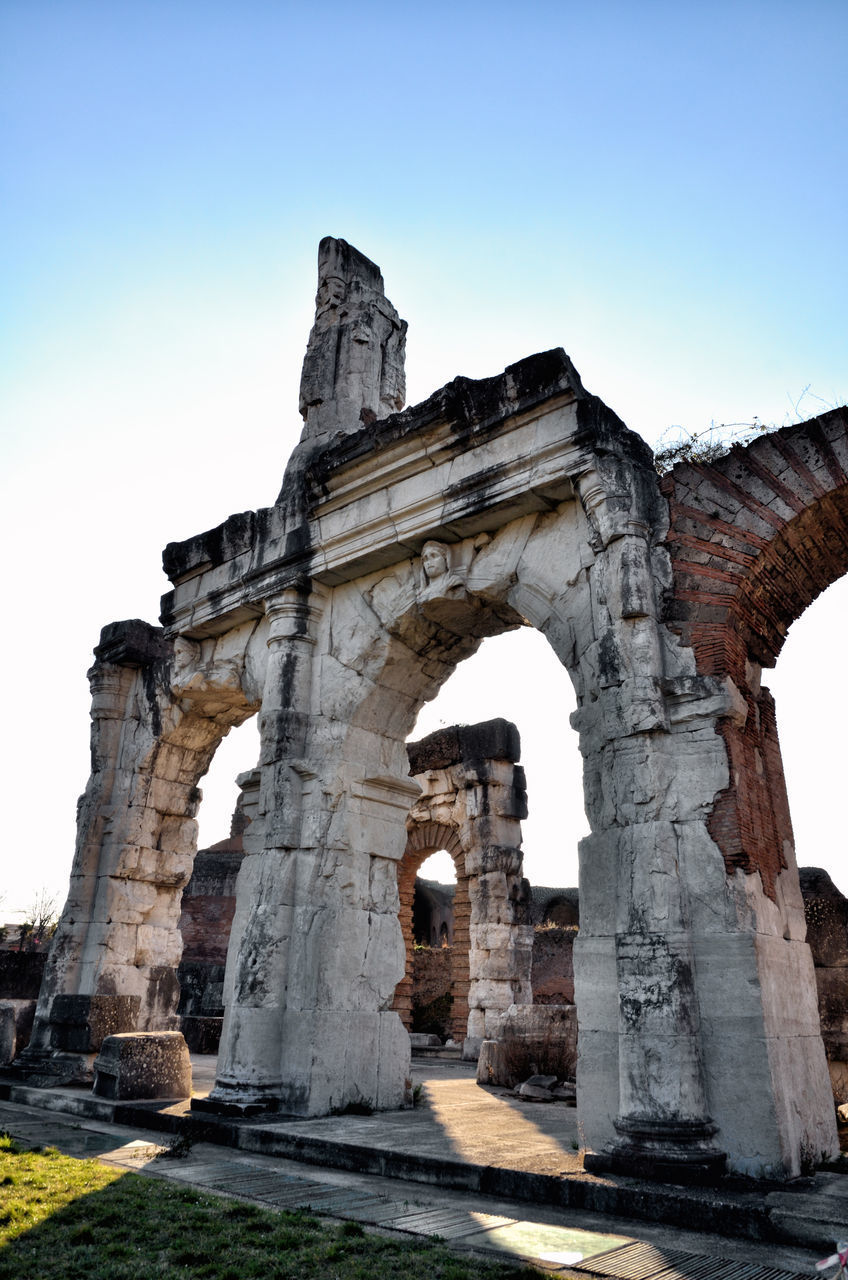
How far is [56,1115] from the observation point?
21.9ft

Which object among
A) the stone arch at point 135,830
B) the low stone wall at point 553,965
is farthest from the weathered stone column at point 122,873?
the low stone wall at point 553,965

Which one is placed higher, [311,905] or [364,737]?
[364,737]

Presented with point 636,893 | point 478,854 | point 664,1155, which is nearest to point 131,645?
point 478,854

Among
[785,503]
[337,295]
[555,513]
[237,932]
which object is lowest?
[237,932]

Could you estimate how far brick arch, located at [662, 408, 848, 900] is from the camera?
5130mm

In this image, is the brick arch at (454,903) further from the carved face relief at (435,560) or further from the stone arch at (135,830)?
the carved face relief at (435,560)

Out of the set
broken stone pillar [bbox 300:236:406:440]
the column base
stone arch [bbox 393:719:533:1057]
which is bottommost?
the column base

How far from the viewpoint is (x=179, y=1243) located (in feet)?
11.0

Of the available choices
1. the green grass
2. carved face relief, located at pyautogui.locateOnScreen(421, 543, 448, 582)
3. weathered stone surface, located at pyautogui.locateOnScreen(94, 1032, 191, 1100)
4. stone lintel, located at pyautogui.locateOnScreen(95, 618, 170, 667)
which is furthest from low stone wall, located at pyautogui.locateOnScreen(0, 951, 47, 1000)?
carved face relief, located at pyautogui.locateOnScreen(421, 543, 448, 582)

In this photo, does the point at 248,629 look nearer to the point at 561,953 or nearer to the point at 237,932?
the point at 237,932

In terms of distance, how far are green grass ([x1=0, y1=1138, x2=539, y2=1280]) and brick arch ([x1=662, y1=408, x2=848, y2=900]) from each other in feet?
8.98

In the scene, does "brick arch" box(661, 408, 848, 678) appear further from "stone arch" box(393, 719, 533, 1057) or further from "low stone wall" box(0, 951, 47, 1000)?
"low stone wall" box(0, 951, 47, 1000)

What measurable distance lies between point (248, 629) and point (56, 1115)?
14.3 feet

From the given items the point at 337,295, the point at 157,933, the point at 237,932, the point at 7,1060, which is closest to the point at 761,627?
the point at 237,932
